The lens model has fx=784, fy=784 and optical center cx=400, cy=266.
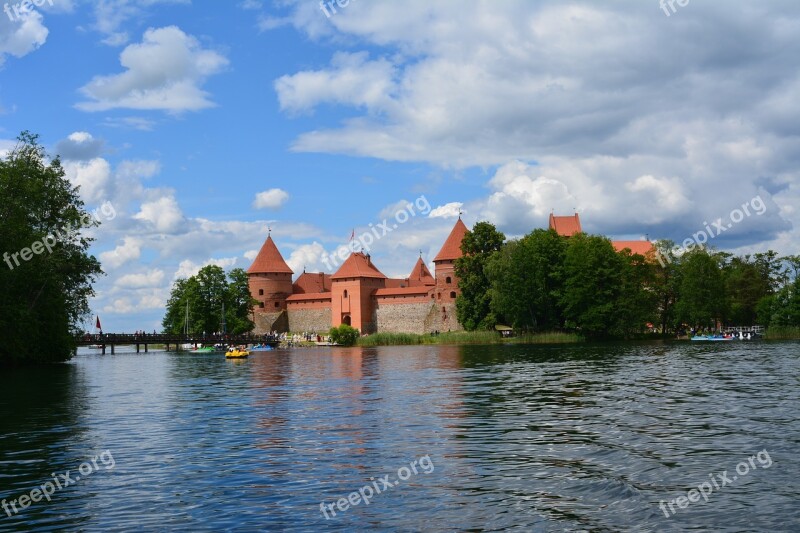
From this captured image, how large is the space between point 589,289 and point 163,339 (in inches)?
1761

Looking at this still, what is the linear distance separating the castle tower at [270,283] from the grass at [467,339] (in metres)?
24.4

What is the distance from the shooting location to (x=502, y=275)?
7206 centimetres

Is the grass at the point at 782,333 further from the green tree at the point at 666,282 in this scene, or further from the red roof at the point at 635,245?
the red roof at the point at 635,245

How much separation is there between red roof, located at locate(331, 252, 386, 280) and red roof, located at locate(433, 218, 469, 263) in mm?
11706

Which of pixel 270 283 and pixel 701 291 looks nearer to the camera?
pixel 701 291

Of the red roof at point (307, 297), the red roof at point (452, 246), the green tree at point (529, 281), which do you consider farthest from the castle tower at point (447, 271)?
the red roof at point (307, 297)

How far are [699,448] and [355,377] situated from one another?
850 inches

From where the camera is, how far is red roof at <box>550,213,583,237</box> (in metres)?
109

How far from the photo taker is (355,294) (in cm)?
10031

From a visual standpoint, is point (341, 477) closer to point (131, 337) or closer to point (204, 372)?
point (204, 372)

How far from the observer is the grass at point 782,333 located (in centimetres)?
7256

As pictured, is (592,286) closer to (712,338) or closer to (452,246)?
(712,338)

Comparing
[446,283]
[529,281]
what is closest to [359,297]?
[446,283]

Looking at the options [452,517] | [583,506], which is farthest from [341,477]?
[583,506]
